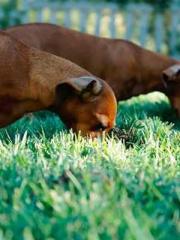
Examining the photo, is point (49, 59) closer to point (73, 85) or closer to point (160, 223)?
point (73, 85)

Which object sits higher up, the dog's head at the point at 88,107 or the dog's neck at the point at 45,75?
the dog's neck at the point at 45,75

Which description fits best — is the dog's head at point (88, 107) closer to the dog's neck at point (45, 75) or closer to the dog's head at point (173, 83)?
the dog's neck at point (45, 75)

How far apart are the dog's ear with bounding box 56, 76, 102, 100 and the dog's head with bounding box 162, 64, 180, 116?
1944 mm

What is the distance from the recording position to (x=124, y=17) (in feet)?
38.7

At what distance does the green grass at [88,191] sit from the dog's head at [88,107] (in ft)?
1.93

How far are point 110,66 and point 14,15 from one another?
5.18 meters

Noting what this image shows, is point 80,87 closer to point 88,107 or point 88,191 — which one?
point 88,107

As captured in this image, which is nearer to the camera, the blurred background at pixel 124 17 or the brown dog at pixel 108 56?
the brown dog at pixel 108 56

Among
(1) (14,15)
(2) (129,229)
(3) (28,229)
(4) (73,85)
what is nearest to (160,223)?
(2) (129,229)

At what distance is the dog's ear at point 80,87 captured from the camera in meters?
4.37

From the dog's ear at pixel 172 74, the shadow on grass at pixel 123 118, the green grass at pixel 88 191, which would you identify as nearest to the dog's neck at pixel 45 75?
the shadow on grass at pixel 123 118

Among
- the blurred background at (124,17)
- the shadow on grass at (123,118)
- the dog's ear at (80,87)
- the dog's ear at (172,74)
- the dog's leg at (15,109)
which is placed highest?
the dog's ear at (80,87)

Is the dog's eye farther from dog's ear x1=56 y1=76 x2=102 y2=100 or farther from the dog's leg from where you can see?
the dog's leg

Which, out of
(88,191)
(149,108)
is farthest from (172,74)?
(88,191)
